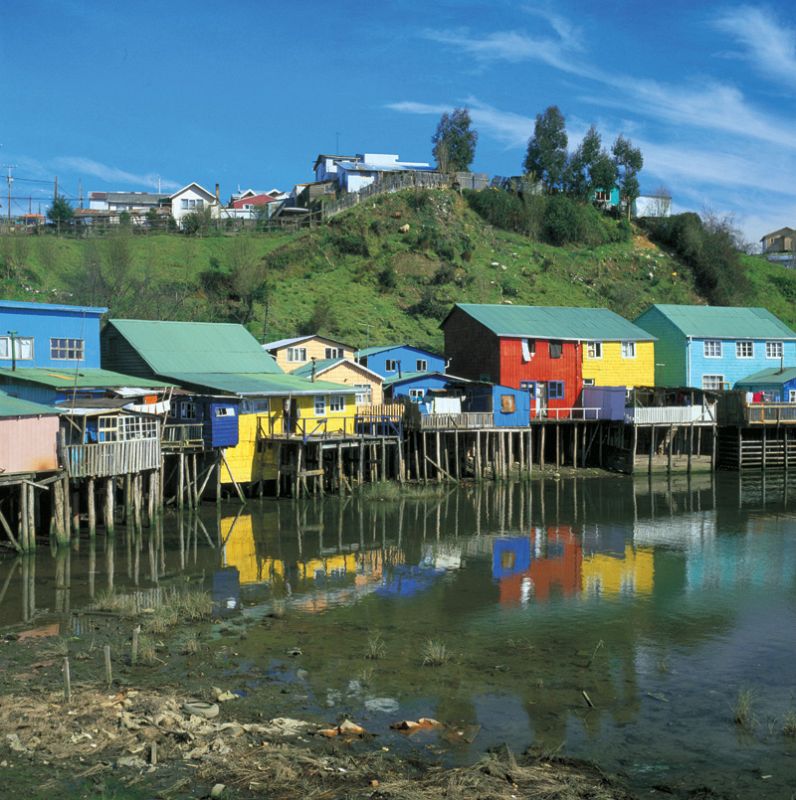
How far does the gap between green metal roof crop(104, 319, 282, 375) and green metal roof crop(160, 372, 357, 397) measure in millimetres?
789

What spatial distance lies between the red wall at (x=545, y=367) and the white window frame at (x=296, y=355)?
10.0 meters

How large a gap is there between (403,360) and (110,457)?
2311 centimetres

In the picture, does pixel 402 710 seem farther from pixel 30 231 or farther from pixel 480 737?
pixel 30 231

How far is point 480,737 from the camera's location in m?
14.8

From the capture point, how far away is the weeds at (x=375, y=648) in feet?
61.4

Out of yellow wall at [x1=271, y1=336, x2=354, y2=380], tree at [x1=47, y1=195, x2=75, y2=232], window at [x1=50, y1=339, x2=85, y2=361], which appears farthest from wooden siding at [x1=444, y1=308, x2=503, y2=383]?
tree at [x1=47, y1=195, x2=75, y2=232]

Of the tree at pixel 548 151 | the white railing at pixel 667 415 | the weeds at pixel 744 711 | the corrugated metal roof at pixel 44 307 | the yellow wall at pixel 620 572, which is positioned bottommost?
the weeds at pixel 744 711

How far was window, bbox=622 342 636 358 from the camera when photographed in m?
52.6

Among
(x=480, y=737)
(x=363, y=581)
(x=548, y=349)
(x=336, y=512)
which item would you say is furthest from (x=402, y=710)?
(x=548, y=349)

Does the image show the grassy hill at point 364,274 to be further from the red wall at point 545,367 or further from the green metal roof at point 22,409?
the green metal roof at point 22,409

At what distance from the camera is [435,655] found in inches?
723

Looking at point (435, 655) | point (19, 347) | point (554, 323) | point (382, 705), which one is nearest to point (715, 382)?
point (554, 323)

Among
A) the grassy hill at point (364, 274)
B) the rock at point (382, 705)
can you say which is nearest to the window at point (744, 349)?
the grassy hill at point (364, 274)

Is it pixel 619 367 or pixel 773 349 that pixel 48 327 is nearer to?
pixel 619 367
